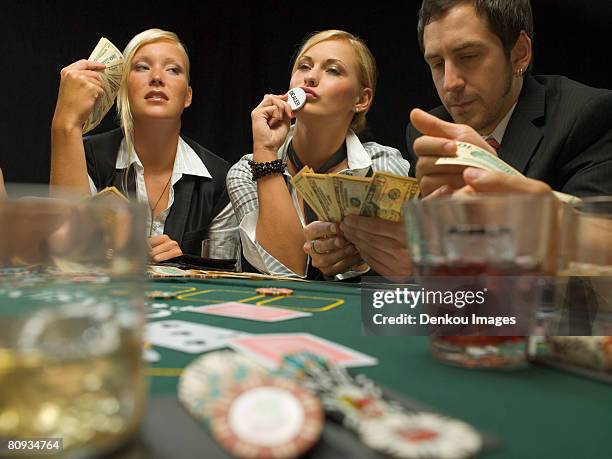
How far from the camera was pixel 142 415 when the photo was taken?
527 mm

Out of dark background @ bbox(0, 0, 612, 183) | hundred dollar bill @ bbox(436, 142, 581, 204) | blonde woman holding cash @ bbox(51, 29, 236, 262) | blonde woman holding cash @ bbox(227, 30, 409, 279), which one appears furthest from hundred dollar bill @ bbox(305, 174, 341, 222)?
dark background @ bbox(0, 0, 612, 183)

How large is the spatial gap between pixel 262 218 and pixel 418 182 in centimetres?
137

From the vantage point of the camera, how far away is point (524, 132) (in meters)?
2.10

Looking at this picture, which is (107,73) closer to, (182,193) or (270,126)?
(182,193)

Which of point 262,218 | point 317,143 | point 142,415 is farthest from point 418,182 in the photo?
point 317,143

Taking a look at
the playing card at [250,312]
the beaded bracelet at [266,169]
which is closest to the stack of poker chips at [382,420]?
the playing card at [250,312]

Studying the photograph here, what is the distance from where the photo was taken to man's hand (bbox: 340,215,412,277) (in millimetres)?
1744

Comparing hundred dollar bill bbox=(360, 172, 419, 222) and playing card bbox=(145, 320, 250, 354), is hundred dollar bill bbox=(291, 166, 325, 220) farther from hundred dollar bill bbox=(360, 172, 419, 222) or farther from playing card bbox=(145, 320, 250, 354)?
playing card bbox=(145, 320, 250, 354)

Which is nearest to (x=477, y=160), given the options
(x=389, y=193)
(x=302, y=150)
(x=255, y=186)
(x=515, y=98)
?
(x=389, y=193)

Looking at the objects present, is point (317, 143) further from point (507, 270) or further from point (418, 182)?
point (507, 270)

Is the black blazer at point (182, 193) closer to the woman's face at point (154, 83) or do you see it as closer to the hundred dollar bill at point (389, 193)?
the woman's face at point (154, 83)

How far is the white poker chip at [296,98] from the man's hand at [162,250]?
105cm

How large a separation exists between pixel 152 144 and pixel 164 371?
2878mm

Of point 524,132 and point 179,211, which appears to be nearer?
point 524,132
